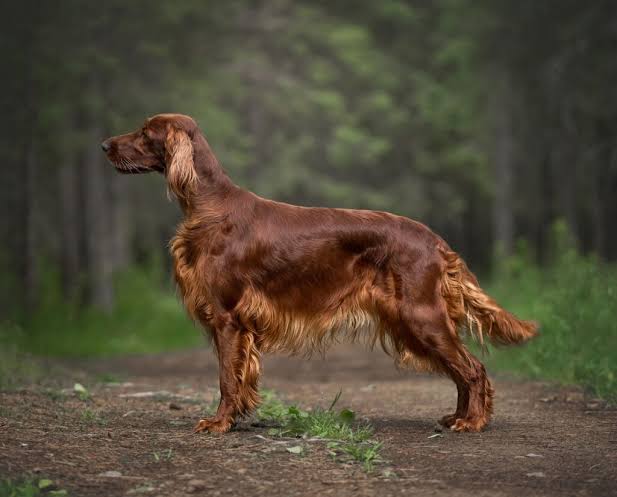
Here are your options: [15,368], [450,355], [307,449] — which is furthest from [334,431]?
[15,368]

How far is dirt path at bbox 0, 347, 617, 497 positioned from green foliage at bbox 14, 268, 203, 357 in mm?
5066

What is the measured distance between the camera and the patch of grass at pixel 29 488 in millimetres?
3641

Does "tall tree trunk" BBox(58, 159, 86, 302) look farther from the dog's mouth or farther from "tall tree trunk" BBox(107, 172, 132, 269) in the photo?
the dog's mouth

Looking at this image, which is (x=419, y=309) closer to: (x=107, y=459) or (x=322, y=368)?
(x=107, y=459)

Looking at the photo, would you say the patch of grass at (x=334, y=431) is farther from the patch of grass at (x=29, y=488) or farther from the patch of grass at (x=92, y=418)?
the patch of grass at (x=29, y=488)

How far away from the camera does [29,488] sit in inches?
144

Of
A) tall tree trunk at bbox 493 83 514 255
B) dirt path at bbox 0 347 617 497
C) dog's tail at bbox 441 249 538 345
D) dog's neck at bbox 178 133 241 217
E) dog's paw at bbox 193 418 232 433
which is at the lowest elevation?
dirt path at bbox 0 347 617 497

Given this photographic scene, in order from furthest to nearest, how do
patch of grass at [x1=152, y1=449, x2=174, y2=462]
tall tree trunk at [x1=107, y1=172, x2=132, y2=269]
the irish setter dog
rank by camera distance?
tall tree trunk at [x1=107, y1=172, x2=132, y2=269], the irish setter dog, patch of grass at [x1=152, y1=449, x2=174, y2=462]

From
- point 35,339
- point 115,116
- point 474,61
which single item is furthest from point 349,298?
point 474,61

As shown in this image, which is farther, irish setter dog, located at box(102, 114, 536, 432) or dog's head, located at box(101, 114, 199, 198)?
dog's head, located at box(101, 114, 199, 198)

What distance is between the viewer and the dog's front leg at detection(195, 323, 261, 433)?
5.32 meters

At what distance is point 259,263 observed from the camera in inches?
216

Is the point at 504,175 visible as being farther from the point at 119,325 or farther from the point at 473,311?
the point at 473,311

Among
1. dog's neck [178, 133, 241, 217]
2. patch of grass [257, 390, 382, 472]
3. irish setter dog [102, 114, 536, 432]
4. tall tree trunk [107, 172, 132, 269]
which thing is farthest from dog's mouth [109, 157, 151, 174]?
tall tree trunk [107, 172, 132, 269]
